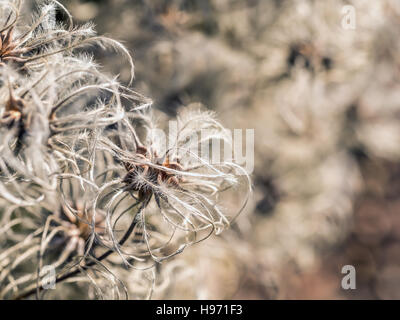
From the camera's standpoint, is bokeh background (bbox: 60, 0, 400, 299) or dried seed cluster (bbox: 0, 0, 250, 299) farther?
bokeh background (bbox: 60, 0, 400, 299)

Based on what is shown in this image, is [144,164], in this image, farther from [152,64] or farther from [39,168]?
[152,64]

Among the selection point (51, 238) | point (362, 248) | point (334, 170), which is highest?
point (334, 170)

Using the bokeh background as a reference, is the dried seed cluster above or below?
below

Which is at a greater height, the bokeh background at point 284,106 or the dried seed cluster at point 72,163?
the bokeh background at point 284,106

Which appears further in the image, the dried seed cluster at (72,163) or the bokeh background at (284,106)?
the bokeh background at (284,106)

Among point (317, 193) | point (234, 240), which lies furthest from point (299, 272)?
point (234, 240)

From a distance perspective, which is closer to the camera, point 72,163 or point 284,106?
point 72,163

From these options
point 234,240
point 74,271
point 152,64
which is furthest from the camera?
point 234,240
